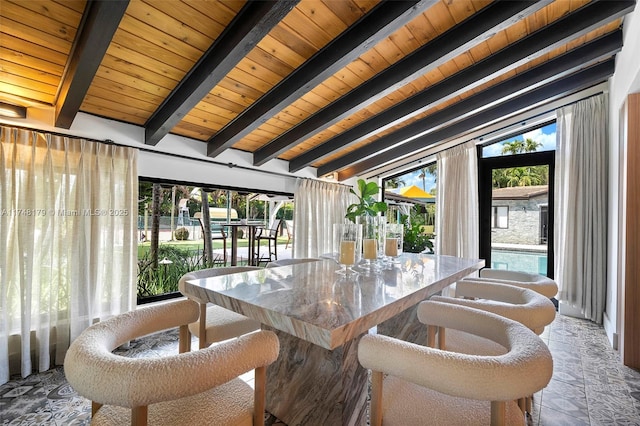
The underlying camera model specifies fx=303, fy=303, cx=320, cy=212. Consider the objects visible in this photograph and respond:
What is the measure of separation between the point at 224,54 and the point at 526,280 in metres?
2.40

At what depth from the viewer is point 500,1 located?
6.43 ft

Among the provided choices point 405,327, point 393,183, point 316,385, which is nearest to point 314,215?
point 393,183

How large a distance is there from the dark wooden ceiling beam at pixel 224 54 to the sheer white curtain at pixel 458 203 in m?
3.73

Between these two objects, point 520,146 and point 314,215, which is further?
point 314,215

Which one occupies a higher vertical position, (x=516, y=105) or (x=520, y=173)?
(x=516, y=105)

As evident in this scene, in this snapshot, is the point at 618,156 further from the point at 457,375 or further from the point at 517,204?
the point at 457,375

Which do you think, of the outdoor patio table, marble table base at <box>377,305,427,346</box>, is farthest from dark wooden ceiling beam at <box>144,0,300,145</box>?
marble table base at <box>377,305,427,346</box>

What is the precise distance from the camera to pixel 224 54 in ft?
5.84

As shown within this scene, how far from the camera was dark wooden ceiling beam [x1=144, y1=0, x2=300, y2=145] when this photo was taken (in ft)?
5.00

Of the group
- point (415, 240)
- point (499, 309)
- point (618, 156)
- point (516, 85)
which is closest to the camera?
point (499, 309)

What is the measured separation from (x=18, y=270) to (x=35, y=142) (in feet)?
3.06

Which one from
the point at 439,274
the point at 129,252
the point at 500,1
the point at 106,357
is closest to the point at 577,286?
the point at 439,274

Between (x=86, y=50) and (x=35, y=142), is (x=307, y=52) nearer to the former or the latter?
(x=86, y=50)

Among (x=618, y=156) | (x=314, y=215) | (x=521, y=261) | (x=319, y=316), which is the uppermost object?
(x=618, y=156)
